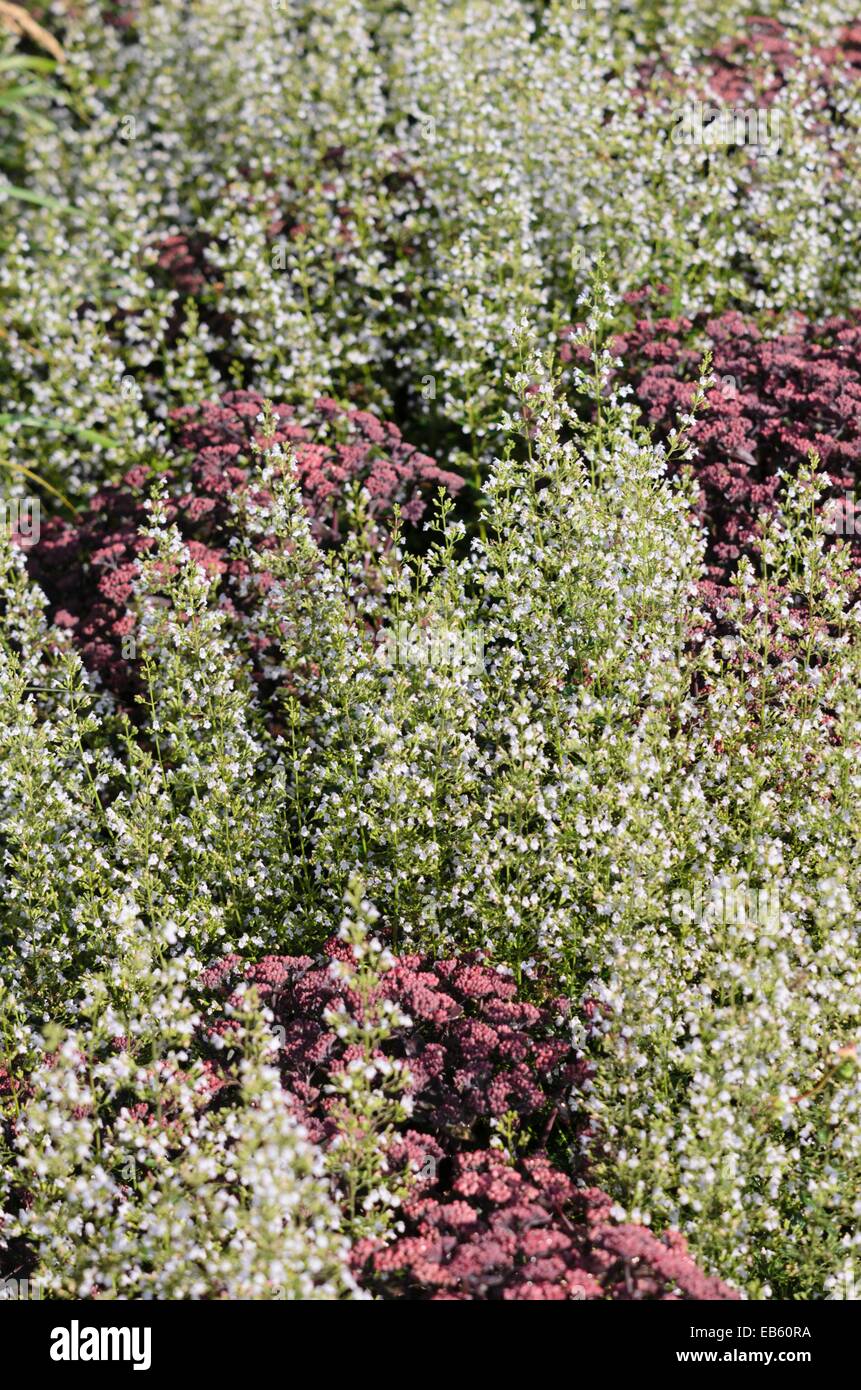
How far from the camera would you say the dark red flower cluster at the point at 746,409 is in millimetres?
7852

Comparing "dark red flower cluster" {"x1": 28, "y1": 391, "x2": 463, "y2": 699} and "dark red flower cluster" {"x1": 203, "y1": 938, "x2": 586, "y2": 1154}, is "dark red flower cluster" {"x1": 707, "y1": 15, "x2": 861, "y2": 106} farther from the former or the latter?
"dark red flower cluster" {"x1": 203, "y1": 938, "x2": 586, "y2": 1154}

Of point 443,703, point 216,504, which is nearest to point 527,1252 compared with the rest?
point 443,703

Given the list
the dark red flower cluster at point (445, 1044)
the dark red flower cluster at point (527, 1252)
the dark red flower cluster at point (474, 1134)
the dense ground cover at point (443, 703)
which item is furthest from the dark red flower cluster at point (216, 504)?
the dark red flower cluster at point (527, 1252)

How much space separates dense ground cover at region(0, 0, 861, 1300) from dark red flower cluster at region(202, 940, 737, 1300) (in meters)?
0.02

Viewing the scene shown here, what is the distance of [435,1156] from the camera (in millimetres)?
5227

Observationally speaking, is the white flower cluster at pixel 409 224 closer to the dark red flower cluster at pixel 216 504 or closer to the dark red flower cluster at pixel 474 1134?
the dark red flower cluster at pixel 216 504

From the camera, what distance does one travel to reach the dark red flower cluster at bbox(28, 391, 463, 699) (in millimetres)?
7777

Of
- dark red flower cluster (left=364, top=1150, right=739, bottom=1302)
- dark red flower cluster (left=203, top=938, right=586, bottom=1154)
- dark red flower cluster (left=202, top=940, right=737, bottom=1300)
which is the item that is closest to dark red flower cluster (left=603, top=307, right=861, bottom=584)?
dark red flower cluster (left=203, top=938, right=586, bottom=1154)

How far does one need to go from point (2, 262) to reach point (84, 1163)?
333 inches

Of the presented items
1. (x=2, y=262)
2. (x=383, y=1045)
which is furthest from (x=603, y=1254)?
(x=2, y=262)

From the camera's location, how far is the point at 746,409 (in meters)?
8.25

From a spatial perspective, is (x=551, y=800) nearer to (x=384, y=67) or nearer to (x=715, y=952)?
(x=715, y=952)

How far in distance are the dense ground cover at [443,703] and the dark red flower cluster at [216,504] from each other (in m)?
0.04
